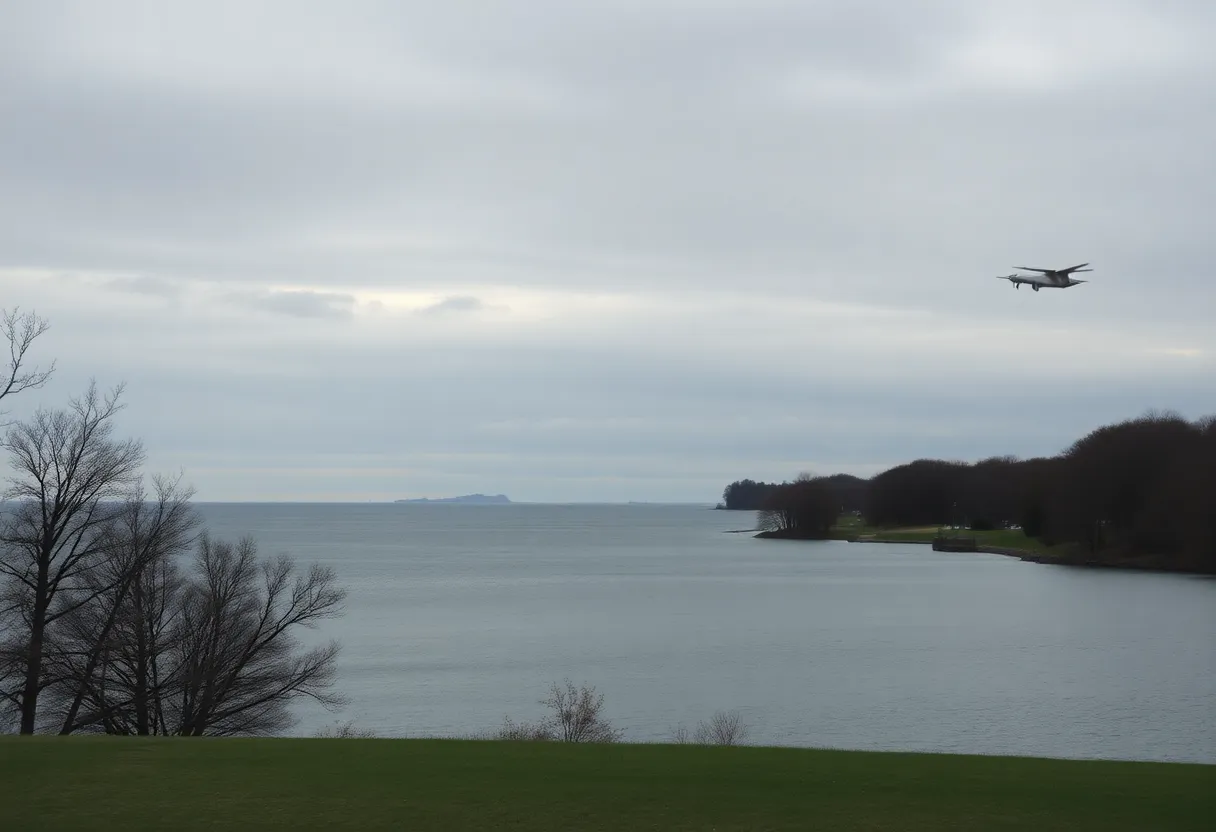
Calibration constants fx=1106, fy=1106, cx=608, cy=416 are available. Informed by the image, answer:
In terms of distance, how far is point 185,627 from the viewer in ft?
92.9

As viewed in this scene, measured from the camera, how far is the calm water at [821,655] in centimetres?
3036

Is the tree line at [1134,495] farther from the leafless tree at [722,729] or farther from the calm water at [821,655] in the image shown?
the leafless tree at [722,729]

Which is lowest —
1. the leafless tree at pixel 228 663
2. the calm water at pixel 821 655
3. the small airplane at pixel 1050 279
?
the calm water at pixel 821 655

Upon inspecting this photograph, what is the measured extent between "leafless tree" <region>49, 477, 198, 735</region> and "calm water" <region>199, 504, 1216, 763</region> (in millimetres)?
6439

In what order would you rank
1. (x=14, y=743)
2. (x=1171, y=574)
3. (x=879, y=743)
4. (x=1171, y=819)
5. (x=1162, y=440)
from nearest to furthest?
(x=1171, y=819) < (x=14, y=743) < (x=879, y=743) < (x=1171, y=574) < (x=1162, y=440)

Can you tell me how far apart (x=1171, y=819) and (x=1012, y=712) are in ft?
70.7

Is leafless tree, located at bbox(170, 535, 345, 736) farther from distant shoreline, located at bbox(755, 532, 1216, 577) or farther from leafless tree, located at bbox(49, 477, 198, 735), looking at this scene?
distant shoreline, located at bbox(755, 532, 1216, 577)

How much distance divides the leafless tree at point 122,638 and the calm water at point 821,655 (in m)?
6.44

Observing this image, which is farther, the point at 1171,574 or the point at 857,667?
the point at 1171,574

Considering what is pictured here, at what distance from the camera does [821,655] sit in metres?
44.6

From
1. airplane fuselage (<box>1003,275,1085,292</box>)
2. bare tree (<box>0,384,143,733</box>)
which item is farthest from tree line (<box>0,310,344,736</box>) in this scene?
airplane fuselage (<box>1003,275,1085,292</box>)

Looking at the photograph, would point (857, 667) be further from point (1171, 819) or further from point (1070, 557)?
point (1070, 557)

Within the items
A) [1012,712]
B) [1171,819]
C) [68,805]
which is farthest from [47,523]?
[1012,712]

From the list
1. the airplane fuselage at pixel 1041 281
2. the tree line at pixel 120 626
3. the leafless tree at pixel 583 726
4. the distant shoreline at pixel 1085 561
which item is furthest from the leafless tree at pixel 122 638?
the distant shoreline at pixel 1085 561
